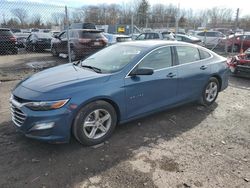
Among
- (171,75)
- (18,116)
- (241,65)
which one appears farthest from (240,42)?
(18,116)

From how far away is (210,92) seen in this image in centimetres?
570

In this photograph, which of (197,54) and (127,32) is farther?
(127,32)

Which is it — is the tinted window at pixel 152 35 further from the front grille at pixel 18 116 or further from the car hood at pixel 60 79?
the front grille at pixel 18 116

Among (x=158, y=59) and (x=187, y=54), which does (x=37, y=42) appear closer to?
(x=187, y=54)

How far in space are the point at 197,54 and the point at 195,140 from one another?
2094mm

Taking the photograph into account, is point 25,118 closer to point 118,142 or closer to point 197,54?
point 118,142

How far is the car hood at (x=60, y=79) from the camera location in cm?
359

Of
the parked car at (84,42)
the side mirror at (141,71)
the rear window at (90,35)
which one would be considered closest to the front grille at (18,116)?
the side mirror at (141,71)

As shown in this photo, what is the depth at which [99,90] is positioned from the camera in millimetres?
3678

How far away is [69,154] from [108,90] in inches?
43.9

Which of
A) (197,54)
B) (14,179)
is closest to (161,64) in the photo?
(197,54)

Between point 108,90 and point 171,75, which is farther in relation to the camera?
point 171,75

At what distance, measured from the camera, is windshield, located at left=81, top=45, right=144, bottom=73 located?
420 cm

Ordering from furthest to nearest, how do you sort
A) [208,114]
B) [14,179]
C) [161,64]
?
[208,114], [161,64], [14,179]
